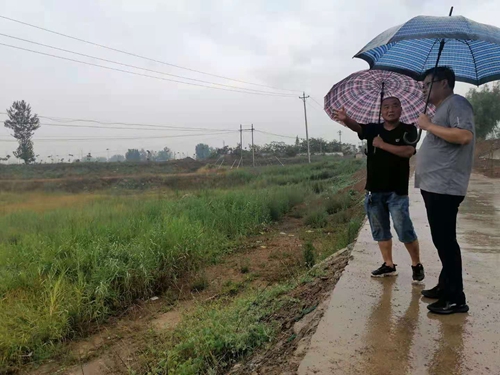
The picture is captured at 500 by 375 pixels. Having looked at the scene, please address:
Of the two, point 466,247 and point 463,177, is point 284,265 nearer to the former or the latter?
point 466,247

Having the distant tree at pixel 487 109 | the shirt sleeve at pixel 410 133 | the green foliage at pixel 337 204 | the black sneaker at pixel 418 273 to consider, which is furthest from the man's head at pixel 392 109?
the distant tree at pixel 487 109

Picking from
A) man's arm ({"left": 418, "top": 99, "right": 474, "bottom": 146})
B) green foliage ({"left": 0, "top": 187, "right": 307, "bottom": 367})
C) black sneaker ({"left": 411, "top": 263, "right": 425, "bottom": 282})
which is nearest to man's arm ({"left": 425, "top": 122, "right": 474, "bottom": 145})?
man's arm ({"left": 418, "top": 99, "right": 474, "bottom": 146})

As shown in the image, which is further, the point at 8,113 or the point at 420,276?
the point at 8,113

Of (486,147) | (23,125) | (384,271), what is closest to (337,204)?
(384,271)

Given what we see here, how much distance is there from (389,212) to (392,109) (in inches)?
36.9

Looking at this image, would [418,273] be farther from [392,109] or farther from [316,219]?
[316,219]

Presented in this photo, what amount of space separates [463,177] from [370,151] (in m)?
0.86

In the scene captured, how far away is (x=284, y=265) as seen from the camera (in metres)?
6.18

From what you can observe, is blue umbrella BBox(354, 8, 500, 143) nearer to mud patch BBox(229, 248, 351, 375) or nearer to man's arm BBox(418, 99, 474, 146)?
man's arm BBox(418, 99, 474, 146)

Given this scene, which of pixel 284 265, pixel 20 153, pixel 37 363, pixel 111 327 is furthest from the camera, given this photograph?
pixel 20 153

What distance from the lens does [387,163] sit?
3189 millimetres

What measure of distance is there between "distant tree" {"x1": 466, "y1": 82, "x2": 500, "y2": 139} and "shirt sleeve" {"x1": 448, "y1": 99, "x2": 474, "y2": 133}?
35.3m

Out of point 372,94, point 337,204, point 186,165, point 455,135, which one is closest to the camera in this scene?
point 455,135

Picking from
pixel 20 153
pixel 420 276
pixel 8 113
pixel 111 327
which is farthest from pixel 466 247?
pixel 8 113
